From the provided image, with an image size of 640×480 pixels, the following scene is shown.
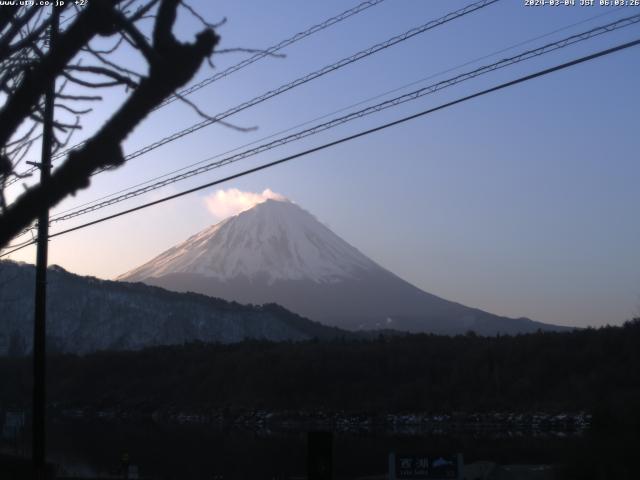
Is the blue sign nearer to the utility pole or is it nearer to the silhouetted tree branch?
Answer: the utility pole

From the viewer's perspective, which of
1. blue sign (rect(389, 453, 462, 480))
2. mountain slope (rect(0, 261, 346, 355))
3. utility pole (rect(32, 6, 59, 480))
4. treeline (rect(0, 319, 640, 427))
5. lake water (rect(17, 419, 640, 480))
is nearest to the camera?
blue sign (rect(389, 453, 462, 480))

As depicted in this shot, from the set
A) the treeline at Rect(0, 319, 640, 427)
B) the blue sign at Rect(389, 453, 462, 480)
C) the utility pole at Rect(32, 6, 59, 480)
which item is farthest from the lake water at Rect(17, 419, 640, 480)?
the treeline at Rect(0, 319, 640, 427)

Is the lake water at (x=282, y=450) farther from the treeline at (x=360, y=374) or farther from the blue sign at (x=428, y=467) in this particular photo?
the treeline at (x=360, y=374)

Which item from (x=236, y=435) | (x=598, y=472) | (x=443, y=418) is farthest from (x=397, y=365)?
(x=598, y=472)

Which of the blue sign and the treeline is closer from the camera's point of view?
the blue sign

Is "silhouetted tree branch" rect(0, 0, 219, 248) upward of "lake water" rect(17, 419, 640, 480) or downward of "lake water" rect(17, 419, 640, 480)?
upward
